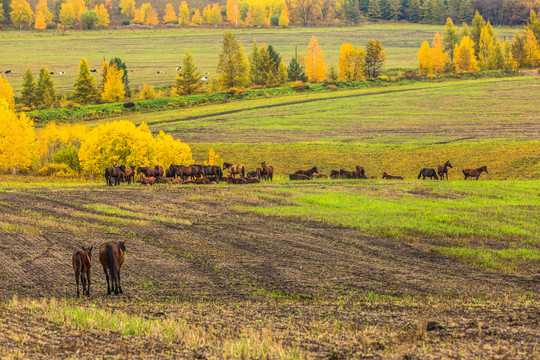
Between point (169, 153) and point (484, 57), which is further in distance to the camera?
point (484, 57)

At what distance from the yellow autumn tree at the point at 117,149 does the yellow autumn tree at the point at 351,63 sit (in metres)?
91.9

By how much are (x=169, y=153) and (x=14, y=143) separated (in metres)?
19.0

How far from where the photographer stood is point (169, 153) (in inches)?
2574

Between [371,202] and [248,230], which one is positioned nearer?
[248,230]

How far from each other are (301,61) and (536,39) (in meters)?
65.9

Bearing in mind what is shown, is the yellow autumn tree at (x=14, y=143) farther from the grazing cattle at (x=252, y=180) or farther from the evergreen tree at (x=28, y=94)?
the evergreen tree at (x=28, y=94)

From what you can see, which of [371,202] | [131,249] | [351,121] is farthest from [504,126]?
[131,249]

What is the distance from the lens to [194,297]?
1931 cm

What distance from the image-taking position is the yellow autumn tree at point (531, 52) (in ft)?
500

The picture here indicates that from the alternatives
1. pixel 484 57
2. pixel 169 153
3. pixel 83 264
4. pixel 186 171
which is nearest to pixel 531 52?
pixel 484 57

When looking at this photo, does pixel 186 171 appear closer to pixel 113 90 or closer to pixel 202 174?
pixel 202 174

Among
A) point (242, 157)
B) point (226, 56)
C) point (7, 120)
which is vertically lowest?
point (242, 157)

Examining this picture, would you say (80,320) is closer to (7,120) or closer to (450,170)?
(450,170)

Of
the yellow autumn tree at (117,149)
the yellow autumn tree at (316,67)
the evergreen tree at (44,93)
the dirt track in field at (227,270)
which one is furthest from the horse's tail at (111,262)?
the yellow autumn tree at (316,67)
